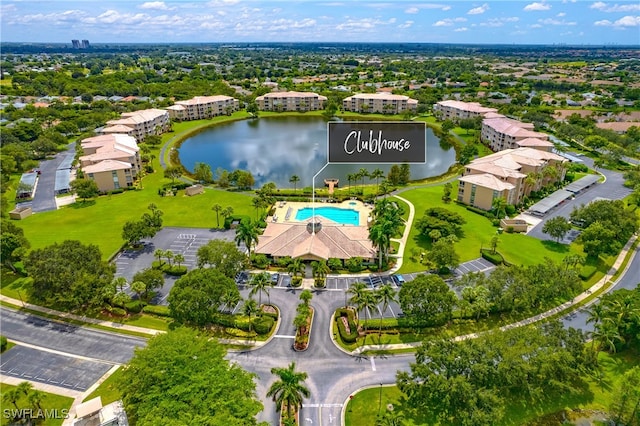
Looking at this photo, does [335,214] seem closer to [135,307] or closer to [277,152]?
[135,307]

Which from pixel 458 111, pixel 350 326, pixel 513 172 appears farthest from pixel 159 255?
pixel 458 111

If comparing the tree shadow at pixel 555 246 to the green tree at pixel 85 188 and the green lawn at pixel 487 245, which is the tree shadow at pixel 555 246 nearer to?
the green lawn at pixel 487 245

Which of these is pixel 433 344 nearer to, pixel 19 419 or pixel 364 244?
pixel 364 244

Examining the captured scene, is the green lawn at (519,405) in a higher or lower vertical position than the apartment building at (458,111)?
lower

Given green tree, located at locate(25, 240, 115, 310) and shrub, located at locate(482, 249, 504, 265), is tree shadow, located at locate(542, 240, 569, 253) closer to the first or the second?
shrub, located at locate(482, 249, 504, 265)

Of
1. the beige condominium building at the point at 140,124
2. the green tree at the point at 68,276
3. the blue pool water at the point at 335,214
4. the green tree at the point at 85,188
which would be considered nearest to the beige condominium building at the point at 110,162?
the green tree at the point at 85,188

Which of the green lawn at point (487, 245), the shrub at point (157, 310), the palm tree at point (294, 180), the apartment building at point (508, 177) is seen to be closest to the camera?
the shrub at point (157, 310)

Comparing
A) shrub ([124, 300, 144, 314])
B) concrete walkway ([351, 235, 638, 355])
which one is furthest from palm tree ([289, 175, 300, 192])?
concrete walkway ([351, 235, 638, 355])

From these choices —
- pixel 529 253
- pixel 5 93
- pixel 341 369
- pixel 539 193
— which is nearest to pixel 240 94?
pixel 5 93
